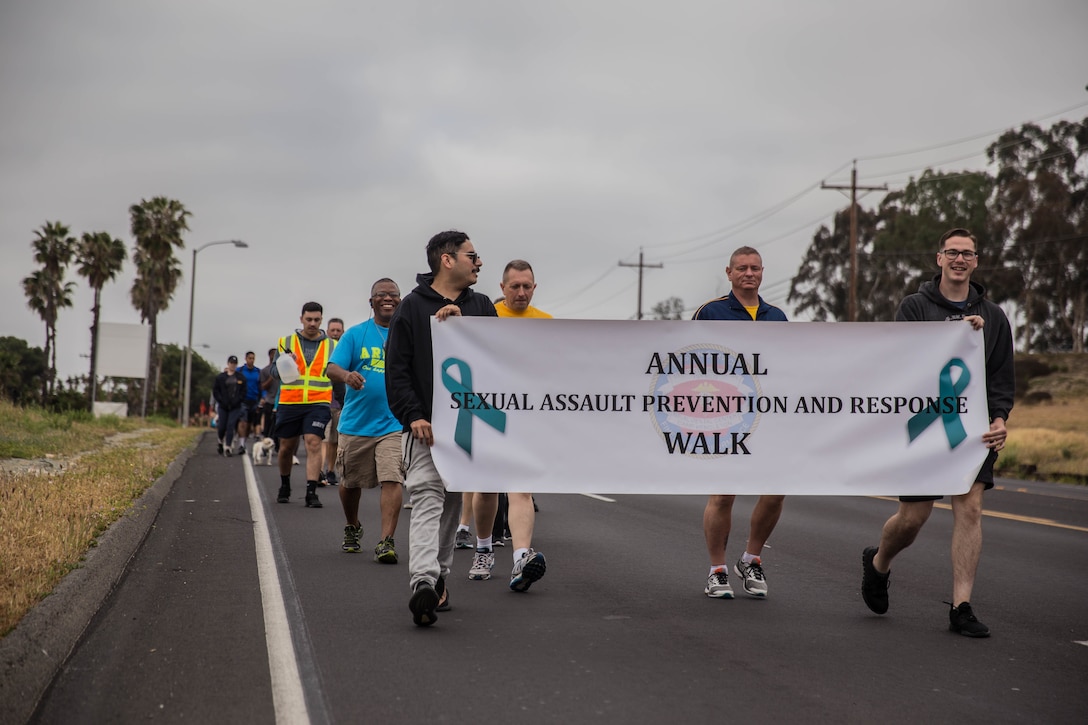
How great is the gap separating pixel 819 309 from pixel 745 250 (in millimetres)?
58817

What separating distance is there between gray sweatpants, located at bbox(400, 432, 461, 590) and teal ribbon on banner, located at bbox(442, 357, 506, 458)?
0.24 meters

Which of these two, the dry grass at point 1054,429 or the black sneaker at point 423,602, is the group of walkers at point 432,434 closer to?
the black sneaker at point 423,602

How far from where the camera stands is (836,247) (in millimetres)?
63625

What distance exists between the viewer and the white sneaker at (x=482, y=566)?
7.90 metres

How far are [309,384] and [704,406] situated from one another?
652 centimetres

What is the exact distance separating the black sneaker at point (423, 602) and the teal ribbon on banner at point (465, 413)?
85 cm

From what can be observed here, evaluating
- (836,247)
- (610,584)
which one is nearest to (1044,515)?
(610,584)

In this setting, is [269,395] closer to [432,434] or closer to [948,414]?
[432,434]

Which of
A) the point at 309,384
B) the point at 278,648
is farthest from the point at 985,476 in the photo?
the point at 309,384

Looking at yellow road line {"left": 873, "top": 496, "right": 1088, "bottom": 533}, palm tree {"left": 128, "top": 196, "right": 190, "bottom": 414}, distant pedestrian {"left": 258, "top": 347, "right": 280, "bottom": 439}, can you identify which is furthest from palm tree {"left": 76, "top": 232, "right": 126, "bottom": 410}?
yellow road line {"left": 873, "top": 496, "right": 1088, "bottom": 533}

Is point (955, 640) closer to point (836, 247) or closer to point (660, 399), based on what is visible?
point (660, 399)

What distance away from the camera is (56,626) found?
5.45 metres

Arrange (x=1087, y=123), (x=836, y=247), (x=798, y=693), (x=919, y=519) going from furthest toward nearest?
(x=836, y=247) < (x=1087, y=123) < (x=919, y=519) < (x=798, y=693)

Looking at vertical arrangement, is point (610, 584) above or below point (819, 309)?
below
